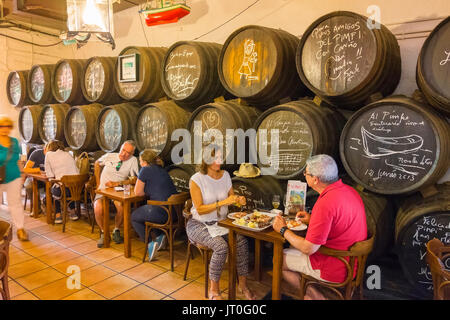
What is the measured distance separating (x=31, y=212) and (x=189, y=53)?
13.6 feet

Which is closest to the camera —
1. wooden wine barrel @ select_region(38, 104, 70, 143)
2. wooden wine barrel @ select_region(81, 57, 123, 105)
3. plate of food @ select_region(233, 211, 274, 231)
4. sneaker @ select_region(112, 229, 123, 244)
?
plate of food @ select_region(233, 211, 274, 231)

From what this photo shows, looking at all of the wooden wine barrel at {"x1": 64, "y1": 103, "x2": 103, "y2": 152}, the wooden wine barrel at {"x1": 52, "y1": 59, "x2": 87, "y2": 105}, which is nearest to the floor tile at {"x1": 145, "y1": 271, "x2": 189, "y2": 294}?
the wooden wine barrel at {"x1": 64, "y1": 103, "x2": 103, "y2": 152}

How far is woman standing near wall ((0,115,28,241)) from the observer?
417 cm

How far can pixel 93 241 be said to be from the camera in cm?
447

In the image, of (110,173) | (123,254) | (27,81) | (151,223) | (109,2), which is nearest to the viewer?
(109,2)

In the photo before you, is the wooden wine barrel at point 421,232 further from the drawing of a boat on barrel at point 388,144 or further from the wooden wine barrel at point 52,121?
the wooden wine barrel at point 52,121

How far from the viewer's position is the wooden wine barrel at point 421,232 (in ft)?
8.07

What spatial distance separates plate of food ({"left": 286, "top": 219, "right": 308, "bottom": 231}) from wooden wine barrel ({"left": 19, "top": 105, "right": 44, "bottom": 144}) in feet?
19.3

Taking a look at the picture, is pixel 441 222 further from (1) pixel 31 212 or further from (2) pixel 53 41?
(2) pixel 53 41

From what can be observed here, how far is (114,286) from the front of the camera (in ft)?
10.7

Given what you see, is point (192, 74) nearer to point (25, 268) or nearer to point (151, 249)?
point (151, 249)

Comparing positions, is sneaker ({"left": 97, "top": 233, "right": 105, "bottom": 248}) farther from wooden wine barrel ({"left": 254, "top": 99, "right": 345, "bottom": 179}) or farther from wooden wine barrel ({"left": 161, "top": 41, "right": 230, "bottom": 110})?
wooden wine barrel ({"left": 254, "top": 99, "right": 345, "bottom": 179})

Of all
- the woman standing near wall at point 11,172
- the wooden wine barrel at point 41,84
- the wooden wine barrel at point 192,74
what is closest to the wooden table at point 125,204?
the woman standing near wall at point 11,172

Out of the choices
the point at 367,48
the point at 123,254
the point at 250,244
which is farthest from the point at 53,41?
the point at 367,48
